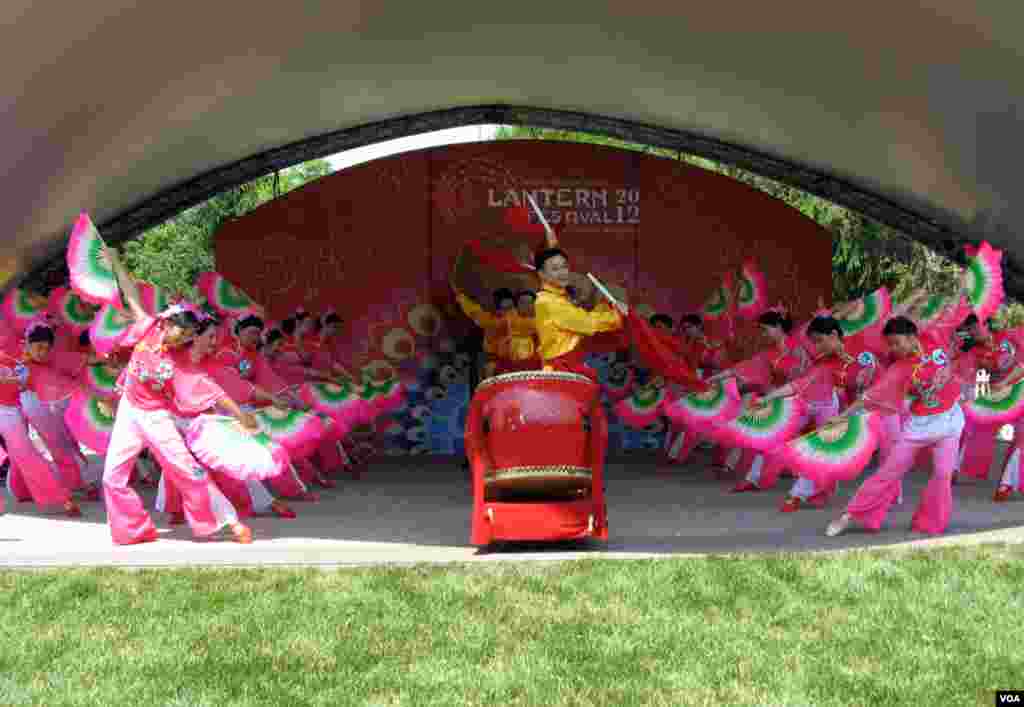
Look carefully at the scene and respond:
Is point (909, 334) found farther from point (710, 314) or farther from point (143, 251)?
point (143, 251)

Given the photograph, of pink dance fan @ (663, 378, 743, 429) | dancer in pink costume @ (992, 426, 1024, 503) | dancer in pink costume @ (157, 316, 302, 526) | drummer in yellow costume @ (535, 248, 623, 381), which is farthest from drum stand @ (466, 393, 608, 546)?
dancer in pink costume @ (992, 426, 1024, 503)

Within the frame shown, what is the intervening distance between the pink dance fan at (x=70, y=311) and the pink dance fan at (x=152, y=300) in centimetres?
161

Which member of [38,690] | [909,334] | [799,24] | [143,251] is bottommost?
[143,251]

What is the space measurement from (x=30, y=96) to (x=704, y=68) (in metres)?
5.16

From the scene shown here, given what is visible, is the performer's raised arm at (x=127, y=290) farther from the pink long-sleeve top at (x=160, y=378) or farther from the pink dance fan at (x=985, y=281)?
the pink dance fan at (x=985, y=281)

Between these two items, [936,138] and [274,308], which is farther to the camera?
[274,308]

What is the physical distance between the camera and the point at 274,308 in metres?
11.7

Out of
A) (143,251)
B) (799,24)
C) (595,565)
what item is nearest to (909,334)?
(595,565)

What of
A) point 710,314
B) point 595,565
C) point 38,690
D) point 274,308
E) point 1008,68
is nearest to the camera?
point 38,690

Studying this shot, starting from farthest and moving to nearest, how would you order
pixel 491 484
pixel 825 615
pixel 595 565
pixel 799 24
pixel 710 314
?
pixel 710 314 → pixel 799 24 → pixel 491 484 → pixel 595 565 → pixel 825 615

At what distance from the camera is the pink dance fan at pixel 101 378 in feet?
26.0

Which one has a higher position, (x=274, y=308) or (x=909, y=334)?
(x=909, y=334)

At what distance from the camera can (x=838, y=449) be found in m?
6.33

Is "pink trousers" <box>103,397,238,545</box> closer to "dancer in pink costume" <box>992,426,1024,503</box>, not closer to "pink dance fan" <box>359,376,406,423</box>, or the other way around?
"pink dance fan" <box>359,376,406,423</box>
